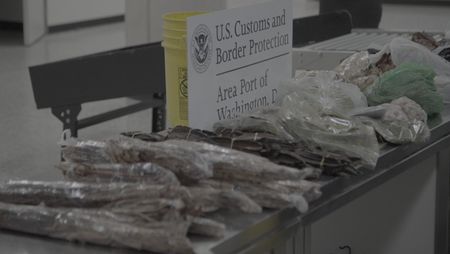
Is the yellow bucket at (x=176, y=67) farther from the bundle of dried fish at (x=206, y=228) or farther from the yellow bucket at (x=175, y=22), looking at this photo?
the bundle of dried fish at (x=206, y=228)

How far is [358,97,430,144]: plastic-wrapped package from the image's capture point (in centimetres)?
175

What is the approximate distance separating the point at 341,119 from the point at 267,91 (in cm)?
23

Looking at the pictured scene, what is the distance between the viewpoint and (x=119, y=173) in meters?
1.35

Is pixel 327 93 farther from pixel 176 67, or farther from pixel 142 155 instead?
pixel 142 155

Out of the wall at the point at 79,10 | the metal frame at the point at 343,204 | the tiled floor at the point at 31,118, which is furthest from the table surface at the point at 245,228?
the wall at the point at 79,10

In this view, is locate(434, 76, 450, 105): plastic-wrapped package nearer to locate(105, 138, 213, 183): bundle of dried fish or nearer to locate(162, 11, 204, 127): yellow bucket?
locate(162, 11, 204, 127): yellow bucket

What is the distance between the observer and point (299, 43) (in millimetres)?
3676

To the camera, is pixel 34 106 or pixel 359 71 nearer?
pixel 359 71

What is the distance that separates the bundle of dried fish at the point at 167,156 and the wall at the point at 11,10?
24.8 feet

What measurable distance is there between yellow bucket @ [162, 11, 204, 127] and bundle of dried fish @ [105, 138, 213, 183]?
1.15 feet

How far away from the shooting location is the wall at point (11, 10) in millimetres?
8656

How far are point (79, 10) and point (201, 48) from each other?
24.7 ft

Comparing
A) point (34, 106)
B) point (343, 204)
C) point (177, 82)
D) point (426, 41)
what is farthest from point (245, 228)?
point (34, 106)

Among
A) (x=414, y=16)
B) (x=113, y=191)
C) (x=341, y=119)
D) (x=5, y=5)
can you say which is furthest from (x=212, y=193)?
(x=414, y=16)
